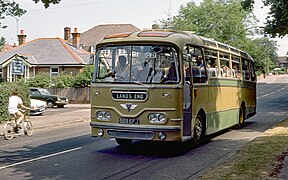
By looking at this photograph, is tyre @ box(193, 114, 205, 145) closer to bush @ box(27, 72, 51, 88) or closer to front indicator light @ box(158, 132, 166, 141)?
front indicator light @ box(158, 132, 166, 141)

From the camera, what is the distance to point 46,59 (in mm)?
53969

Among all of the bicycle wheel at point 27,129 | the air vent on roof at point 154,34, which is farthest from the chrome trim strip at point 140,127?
the bicycle wheel at point 27,129

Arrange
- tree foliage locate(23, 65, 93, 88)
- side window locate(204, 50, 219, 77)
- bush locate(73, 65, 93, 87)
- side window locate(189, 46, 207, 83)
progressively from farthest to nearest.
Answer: tree foliage locate(23, 65, 93, 88), bush locate(73, 65, 93, 87), side window locate(204, 50, 219, 77), side window locate(189, 46, 207, 83)

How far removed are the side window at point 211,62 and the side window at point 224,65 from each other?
673 mm

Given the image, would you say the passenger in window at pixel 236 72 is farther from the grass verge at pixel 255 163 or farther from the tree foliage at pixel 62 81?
the tree foliage at pixel 62 81

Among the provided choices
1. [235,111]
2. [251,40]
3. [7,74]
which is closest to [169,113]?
[235,111]

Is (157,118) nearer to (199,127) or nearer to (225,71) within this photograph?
(199,127)

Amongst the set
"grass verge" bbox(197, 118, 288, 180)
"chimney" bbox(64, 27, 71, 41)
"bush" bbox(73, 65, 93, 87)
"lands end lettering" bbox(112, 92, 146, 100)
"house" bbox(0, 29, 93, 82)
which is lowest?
"grass verge" bbox(197, 118, 288, 180)

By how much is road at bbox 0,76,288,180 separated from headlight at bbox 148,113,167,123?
Answer: 95 cm

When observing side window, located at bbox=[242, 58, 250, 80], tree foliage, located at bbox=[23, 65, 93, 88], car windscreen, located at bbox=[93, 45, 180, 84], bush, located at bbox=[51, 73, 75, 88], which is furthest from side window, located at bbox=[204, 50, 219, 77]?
bush, located at bbox=[51, 73, 75, 88]

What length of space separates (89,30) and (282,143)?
76.5m

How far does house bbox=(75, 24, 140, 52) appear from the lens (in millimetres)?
79725

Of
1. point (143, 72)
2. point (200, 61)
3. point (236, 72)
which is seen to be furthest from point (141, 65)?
point (236, 72)

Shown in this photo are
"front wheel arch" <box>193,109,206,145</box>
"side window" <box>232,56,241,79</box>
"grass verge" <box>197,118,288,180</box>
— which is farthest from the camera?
"side window" <box>232,56,241,79</box>
